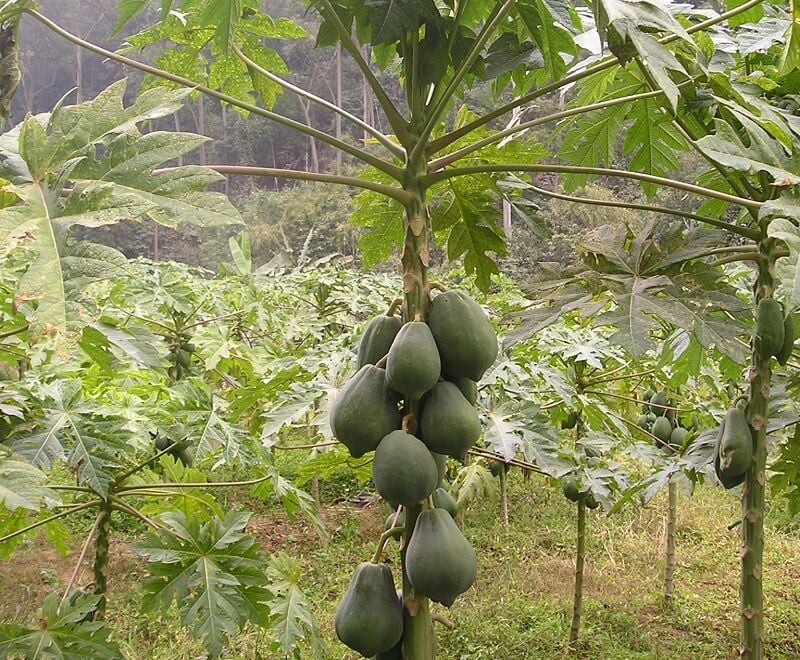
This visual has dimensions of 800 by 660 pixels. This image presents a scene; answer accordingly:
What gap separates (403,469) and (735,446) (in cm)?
93

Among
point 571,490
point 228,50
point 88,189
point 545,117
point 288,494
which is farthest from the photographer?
point 571,490

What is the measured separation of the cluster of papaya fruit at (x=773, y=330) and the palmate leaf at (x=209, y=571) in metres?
1.30

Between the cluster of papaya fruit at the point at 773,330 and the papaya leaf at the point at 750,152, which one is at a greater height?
the papaya leaf at the point at 750,152

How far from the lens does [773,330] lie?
151cm

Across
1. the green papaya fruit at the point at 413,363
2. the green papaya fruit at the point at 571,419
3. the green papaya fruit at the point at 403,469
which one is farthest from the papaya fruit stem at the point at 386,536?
the green papaya fruit at the point at 571,419

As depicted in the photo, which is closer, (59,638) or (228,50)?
(59,638)

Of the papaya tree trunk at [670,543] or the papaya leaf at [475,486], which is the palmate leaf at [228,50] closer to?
the papaya leaf at [475,486]

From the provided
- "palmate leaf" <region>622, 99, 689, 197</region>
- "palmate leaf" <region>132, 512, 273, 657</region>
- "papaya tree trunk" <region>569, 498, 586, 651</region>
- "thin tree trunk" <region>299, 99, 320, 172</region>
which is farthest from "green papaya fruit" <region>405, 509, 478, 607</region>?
"thin tree trunk" <region>299, 99, 320, 172</region>

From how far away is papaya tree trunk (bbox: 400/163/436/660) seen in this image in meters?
1.22

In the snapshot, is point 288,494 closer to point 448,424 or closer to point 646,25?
point 448,424

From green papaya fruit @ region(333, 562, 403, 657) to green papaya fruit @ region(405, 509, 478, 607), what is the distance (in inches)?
2.5

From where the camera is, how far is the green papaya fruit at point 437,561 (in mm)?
1152

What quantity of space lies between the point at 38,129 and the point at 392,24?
2.05 ft

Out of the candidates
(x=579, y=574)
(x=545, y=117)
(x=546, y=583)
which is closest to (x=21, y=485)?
(x=545, y=117)
